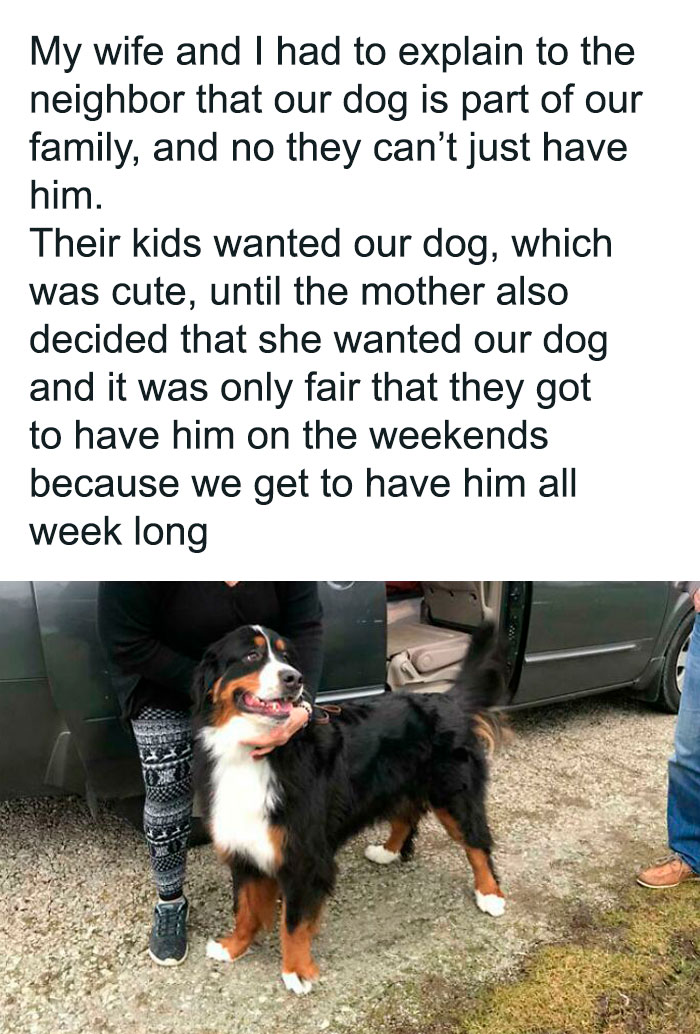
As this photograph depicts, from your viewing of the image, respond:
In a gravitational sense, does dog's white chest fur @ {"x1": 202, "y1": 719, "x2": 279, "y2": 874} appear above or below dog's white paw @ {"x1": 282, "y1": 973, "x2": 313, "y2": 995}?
above

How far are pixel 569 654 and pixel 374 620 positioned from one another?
1422 mm

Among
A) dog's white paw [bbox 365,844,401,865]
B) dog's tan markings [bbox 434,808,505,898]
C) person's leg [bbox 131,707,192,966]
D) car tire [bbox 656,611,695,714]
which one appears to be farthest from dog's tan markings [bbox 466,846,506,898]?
car tire [bbox 656,611,695,714]

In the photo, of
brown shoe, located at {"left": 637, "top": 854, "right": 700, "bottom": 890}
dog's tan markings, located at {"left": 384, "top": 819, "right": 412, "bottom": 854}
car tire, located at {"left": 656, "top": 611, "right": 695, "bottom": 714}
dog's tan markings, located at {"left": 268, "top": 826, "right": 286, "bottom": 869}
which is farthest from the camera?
car tire, located at {"left": 656, "top": 611, "right": 695, "bottom": 714}

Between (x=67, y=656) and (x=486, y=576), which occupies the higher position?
(x=486, y=576)

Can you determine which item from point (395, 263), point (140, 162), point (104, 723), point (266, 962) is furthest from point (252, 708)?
point (140, 162)

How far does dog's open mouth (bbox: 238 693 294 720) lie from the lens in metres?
2.51

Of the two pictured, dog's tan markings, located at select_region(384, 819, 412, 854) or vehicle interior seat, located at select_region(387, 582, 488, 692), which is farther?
vehicle interior seat, located at select_region(387, 582, 488, 692)

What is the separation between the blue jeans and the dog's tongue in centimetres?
162

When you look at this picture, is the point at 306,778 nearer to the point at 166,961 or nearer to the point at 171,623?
the point at 171,623

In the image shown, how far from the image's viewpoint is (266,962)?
2881 millimetres

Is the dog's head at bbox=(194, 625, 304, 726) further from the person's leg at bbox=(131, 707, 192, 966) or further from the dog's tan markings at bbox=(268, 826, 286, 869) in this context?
the dog's tan markings at bbox=(268, 826, 286, 869)

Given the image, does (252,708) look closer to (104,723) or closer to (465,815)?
(104,723)

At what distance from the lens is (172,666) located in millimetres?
2721

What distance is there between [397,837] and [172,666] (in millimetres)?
1389
